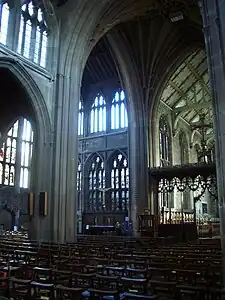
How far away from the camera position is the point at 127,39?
25.0m

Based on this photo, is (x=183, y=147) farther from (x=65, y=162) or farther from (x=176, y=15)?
(x=65, y=162)

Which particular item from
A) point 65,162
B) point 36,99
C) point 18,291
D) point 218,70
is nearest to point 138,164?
point 65,162

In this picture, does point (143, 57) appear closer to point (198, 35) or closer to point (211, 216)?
point (198, 35)

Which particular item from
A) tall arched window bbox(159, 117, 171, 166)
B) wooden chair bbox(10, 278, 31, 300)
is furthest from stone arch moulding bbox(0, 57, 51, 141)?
tall arched window bbox(159, 117, 171, 166)

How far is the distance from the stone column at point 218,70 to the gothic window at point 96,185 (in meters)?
20.0

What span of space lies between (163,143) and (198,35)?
36.1 ft

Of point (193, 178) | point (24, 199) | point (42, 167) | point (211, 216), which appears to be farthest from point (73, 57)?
A: point (211, 216)

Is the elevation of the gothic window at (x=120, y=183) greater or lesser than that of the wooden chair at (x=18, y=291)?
greater

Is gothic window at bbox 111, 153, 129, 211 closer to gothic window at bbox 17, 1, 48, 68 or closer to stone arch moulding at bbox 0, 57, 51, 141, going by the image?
stone arch moulding at bbox 0, 57, 51, 141

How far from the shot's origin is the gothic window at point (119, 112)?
29.5m

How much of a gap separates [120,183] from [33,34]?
51.6 feet

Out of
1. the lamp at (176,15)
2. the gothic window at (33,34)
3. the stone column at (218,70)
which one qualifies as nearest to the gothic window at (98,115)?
the lamp at (176,15)

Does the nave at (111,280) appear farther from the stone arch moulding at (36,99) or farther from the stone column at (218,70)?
the stone arch moulding at (36,99)

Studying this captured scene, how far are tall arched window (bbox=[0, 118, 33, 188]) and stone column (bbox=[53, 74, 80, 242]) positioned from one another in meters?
A: 13.4
